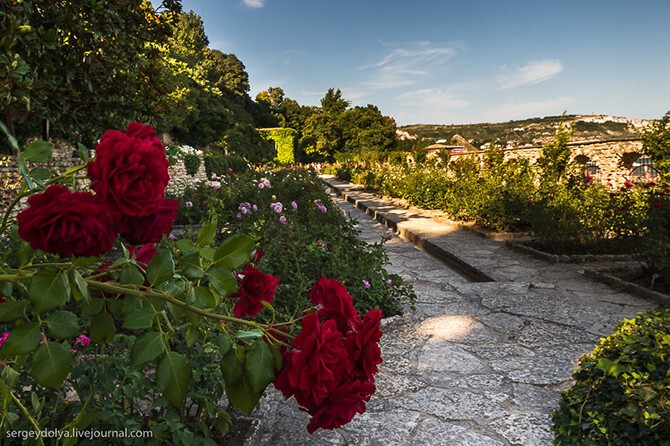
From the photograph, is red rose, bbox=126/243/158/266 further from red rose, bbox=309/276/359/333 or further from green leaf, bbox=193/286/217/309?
red rose, bbox=309/276/359/333

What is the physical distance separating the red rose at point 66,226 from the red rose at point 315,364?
326 millimetres

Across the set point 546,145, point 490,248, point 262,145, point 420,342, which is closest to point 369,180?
point 546,145

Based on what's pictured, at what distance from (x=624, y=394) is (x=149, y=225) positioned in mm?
1589

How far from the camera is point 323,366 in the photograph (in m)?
0.69

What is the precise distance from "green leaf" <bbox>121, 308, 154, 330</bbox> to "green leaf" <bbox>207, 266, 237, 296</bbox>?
0.11 metres

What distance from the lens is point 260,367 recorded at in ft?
2.37

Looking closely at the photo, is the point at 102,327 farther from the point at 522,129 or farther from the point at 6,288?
the point at 522,129

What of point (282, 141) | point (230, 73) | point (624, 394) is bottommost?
point (624, 394)

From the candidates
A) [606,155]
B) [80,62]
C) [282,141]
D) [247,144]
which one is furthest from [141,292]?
[282,141]

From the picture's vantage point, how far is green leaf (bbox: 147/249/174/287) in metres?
0.73

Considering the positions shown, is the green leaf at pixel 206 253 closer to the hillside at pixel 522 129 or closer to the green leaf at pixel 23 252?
the green leaf at pixel 23 252

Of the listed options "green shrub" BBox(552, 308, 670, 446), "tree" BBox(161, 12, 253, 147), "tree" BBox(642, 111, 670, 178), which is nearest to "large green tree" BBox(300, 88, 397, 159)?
"tree" BBox(161, 12, 253, 147)

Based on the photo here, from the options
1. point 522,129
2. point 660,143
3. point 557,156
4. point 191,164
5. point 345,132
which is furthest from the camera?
point 522,129

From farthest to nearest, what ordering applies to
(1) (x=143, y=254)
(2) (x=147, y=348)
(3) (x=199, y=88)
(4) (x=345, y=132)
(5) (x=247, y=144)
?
(4) (x=345, y=132) < (5) (x=247, y=144) < (3) (x=199, y=88) < (1) (x=143, y=254) < (2) (x=147, y=348)
